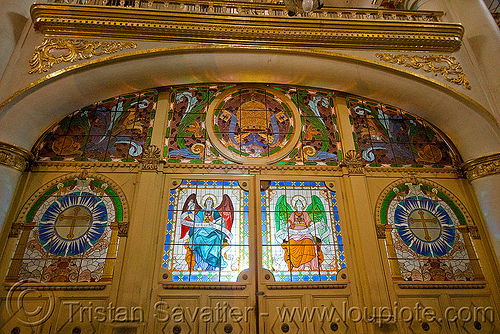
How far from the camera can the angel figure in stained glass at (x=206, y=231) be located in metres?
4.19

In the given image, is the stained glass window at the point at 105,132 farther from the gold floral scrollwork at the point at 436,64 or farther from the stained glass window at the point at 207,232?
the gold floral scrollwork at the point at 436,64

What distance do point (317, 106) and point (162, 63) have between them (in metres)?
2.38

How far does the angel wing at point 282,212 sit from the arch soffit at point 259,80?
1841 mm

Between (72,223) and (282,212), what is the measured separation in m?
2.65

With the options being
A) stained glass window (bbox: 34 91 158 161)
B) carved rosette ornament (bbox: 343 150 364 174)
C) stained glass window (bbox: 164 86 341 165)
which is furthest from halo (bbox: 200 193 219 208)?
carved rosette ornament (bbox: 343 150 364 174)

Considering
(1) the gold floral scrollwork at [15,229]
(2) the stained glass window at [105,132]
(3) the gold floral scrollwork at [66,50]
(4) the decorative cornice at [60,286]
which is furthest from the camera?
(2) the stained glass window at [105,132]

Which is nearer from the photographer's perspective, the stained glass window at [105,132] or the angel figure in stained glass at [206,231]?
the angel figure in stained glass at [206,231]

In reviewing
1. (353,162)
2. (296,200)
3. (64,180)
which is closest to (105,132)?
(64,180)

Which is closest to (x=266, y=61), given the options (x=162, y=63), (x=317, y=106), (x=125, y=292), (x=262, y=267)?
(x=317, y=106)

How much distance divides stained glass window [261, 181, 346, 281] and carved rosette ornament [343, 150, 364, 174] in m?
Result: 0.43

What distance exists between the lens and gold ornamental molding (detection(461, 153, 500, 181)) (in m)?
4.48

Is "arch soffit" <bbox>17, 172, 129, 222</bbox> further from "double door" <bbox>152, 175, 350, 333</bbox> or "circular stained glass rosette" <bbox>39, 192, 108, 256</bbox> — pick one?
"double door" <bbox>152, 175, 350, 333</bbox>

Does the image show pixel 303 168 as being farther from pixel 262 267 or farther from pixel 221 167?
pixel 262 267

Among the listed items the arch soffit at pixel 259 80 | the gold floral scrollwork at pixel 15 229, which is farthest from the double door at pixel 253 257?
the gold floral scrollwork at pixel 15 229
